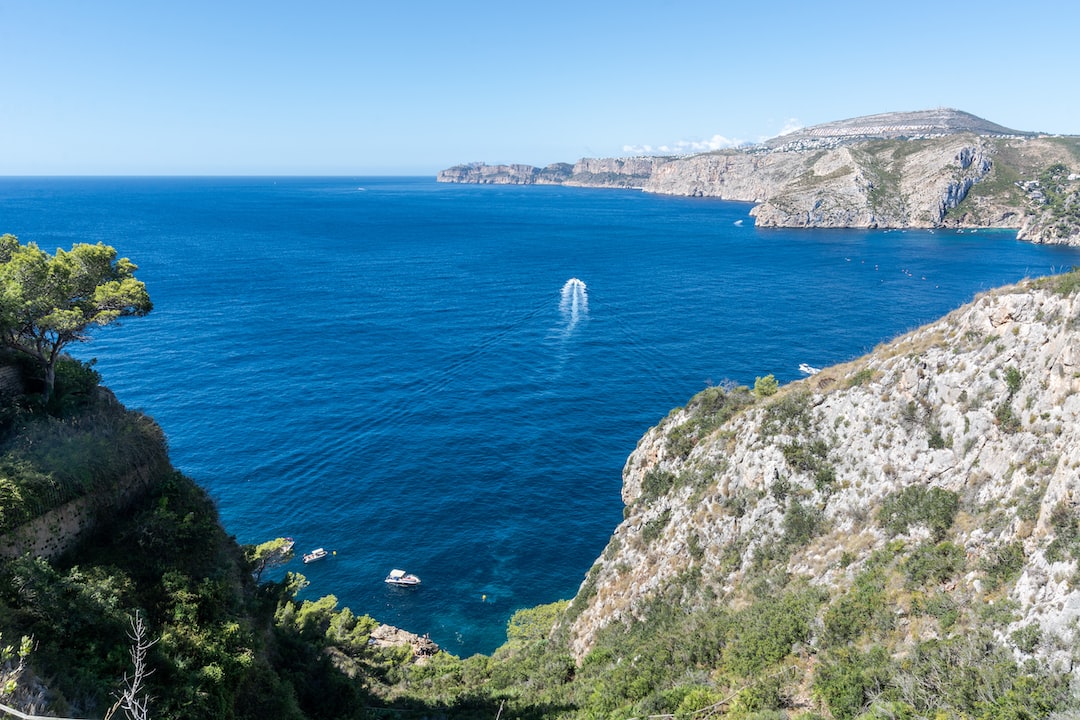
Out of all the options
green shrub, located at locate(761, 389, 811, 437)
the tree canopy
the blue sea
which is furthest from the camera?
the blue sea

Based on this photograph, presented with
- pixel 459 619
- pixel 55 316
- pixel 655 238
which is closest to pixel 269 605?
pixel 55 316

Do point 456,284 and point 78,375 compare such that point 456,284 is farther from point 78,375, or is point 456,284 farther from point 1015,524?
point 1015,524

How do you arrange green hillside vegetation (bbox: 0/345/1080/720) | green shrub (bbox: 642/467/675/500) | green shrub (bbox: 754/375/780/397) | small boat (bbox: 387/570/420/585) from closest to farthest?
green hillside vegetation (bbox: 0/345/1080/720) < green shrub (bbox: 642/467/675/500) < green shrub (bbox: 754/375/780/397) < small boat (bbox: 387/570/420/585)

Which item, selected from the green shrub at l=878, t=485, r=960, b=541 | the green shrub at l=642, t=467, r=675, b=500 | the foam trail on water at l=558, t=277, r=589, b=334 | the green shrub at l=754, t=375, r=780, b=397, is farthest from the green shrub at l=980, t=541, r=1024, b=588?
the foam trail on water at l=558, t=277, r=589, b=334

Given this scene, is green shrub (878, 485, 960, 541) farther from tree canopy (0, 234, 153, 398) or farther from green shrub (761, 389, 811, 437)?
tree canopy (0, 234, 153, 398)

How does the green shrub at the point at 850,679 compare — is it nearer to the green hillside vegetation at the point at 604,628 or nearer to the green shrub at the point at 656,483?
the green hillside vegetation at the point at 604,628

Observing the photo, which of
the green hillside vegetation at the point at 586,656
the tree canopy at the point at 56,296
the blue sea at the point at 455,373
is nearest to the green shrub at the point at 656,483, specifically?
the green hillside vegetation at the point at 586,656
